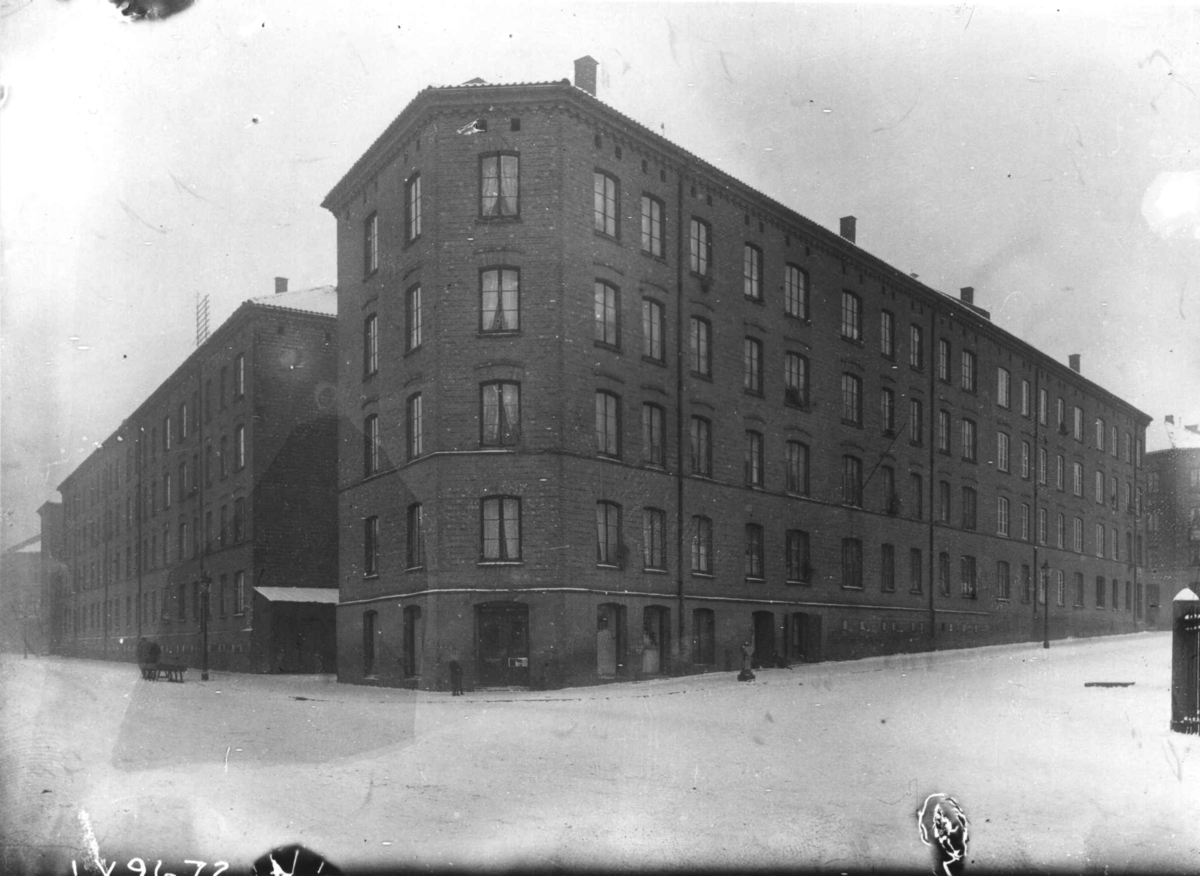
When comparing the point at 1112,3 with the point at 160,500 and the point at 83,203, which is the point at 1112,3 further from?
the point at 160,500

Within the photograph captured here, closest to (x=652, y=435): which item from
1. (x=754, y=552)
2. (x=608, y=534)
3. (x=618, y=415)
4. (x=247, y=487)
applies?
(x=618, y=415)

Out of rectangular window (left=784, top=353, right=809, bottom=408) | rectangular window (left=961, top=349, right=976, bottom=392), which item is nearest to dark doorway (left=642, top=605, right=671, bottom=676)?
rectangular window (left=784, top=353, right=809, bottom=408)

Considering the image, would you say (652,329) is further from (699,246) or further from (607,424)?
(699,246)

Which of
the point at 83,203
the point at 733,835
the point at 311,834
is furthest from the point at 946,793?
the point at 83,203

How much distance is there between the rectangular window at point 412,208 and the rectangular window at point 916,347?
17985 millimetres

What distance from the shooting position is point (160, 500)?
47312 mm

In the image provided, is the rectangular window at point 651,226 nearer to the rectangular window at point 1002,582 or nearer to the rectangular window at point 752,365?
the rectangular window at point 752,365

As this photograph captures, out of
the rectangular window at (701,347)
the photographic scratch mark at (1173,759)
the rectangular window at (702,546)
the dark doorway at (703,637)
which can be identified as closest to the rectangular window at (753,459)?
the rectangular window at (702,546)

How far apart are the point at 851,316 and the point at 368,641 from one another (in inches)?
727

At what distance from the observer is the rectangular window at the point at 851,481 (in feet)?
119

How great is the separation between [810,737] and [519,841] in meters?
7.41

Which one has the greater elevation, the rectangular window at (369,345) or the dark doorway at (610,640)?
the rectangular window at (369,345)

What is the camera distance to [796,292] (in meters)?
34.8

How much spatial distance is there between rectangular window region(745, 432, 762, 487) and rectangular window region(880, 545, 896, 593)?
6.98 metres
